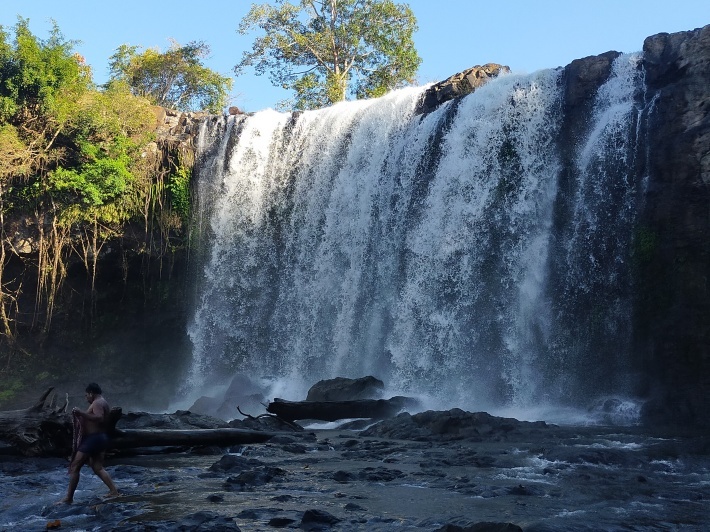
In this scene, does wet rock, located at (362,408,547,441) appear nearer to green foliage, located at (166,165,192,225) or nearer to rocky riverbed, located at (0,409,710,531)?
rocky riverbed, located at (0,409,710,531)

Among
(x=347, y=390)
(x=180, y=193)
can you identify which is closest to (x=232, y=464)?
(x=347, y=390)

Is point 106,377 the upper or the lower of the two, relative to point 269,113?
lower

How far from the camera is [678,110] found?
1570 cm

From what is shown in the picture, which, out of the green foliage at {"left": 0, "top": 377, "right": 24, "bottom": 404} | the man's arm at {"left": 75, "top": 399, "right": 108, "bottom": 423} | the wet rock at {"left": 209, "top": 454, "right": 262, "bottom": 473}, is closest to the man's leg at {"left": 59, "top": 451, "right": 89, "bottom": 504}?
the man's arm at {"left": 75, "top": 399, "right": 108, "bottom": 423}

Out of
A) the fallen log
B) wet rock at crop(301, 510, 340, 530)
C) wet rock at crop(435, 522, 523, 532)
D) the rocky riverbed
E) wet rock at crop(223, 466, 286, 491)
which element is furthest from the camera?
the fallen log

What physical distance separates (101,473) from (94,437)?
Result: 35 cm

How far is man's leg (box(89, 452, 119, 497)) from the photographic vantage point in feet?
22.5

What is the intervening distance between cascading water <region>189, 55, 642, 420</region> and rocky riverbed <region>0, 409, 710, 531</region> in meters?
5.02

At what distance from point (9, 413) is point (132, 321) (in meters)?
13.9

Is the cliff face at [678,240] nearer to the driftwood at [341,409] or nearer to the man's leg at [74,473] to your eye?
the driftwood at [341,409]

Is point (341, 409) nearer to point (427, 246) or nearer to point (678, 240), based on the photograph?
point (427, 246)

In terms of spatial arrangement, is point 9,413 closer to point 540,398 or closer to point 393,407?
point 393,407

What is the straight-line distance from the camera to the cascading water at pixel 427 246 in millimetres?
16109

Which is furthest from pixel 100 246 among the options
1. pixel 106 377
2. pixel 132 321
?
pixel 106 377
